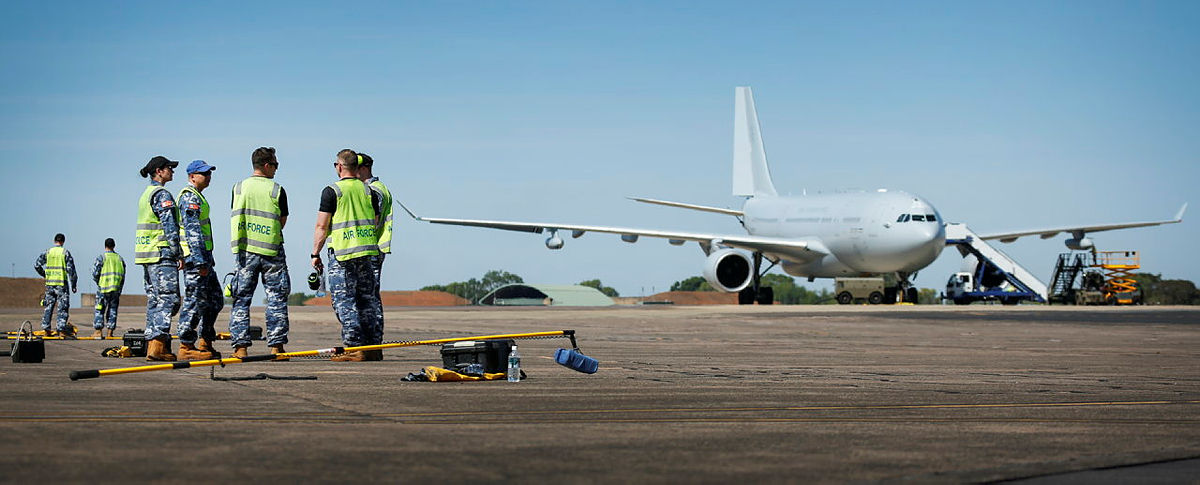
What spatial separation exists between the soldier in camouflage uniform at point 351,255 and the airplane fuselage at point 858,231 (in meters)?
29.0

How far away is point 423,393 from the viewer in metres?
7.41

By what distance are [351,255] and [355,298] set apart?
347mm

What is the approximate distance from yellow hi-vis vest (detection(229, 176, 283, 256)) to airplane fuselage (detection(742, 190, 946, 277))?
95.9 ft

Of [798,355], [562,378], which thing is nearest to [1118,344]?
[798,355]

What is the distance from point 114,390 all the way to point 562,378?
2930 mm

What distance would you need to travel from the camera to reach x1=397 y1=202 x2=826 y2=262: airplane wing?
42.1 m

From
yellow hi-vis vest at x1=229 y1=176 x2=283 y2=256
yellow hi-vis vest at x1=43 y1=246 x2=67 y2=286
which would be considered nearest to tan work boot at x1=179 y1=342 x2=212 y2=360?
yellow hi-vis vest at x1=229 y1=176 x2=283 y2=256

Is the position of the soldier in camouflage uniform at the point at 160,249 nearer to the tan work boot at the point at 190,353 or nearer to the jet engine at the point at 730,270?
the tan work boot at the point at 190,353

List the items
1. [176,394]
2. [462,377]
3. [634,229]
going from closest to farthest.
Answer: [176,394] → [462,377] → [634,229]

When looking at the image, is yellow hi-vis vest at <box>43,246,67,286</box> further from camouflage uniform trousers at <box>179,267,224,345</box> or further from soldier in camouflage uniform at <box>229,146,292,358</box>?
soldier in camouflage uniform at <box>229,146,292,358</box>

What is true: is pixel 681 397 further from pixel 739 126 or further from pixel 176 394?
pixel 739 126

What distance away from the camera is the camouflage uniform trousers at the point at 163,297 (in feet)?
35.3

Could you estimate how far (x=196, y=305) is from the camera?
10.6 metres

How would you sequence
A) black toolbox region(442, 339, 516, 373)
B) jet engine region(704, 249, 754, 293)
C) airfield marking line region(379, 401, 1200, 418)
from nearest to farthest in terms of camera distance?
airfield marking line region(379, 401, 1200, 418) → black toolbox region(442, 339, 516, 373) → jet engine region(704, 249, 754, 293)
